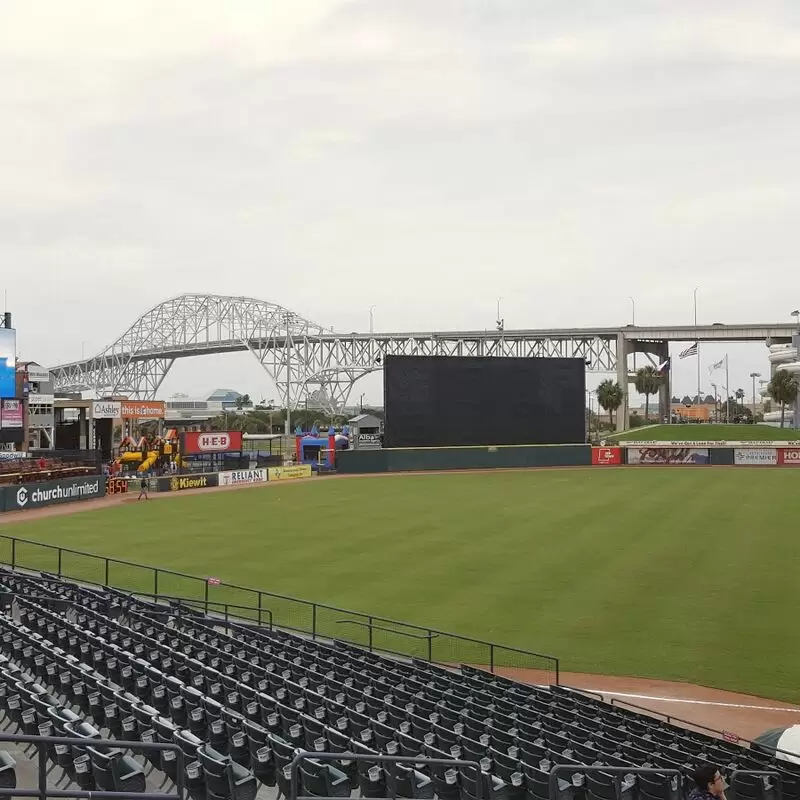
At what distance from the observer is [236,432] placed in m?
61.9

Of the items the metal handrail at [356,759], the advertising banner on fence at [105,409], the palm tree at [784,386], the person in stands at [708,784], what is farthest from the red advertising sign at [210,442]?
the palm tree at [784,386]

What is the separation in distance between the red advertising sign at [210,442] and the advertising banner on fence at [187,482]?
5072 mm

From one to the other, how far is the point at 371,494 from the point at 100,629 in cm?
3213

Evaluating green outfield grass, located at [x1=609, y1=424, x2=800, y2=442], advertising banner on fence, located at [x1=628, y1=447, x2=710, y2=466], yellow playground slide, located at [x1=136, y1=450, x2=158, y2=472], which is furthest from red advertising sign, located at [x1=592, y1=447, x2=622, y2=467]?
yellow playground slide, located at [x1=136, y1=450, x2=158, y2=472]

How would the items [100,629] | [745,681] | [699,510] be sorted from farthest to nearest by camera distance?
[699,510] < [745,681] < [100,629]

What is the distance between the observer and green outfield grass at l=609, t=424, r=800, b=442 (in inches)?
3243

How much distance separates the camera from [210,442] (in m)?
58.9

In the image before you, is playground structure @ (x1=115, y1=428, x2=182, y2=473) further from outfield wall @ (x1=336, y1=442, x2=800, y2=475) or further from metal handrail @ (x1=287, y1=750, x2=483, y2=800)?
metal handrail @ (x1=287, y1=750, x2=483, y2=800)

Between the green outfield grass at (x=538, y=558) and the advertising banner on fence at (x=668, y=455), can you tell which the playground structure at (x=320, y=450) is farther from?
the advertising banner on fence at (x=668, y=455)

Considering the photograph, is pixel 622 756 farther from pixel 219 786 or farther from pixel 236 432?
pixel 236 432

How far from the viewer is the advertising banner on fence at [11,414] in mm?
46344

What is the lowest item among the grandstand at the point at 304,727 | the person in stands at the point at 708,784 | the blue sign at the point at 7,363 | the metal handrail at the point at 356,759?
the grandstand at the point at 304,727

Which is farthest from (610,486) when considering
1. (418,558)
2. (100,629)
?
(100,629)

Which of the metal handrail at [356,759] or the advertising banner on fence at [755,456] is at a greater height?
the metal handrail at [356,759]
